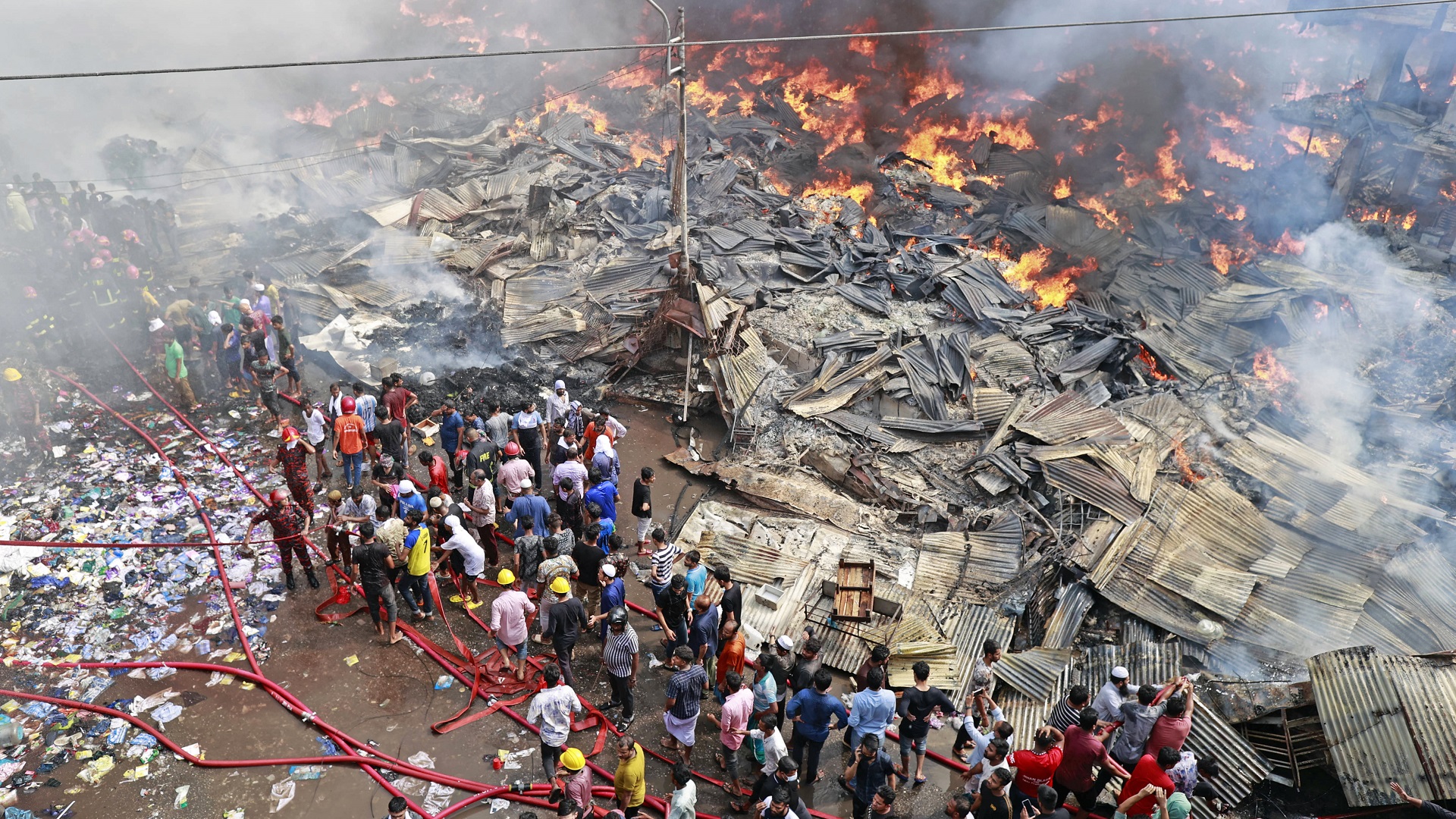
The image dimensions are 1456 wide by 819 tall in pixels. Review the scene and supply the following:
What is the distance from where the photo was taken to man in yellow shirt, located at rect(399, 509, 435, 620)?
28.2 feet

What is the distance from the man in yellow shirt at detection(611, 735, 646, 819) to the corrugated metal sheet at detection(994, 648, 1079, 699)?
3.88 metres

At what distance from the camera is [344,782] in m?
7.36

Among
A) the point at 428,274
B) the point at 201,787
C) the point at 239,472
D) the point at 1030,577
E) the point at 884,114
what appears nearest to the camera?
the point at 201,787

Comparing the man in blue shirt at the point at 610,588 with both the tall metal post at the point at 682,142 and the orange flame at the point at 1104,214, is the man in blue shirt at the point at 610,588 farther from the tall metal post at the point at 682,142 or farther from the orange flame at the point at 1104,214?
the orange flame at the point at 1104,214

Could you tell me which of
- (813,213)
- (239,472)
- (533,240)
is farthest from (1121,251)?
(239,472)

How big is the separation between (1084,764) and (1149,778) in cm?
44

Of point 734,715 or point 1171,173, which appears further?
point 1171,173

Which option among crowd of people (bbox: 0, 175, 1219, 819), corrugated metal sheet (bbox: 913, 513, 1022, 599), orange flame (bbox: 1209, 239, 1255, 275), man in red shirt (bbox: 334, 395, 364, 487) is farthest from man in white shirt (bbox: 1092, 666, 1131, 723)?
orange flame (bbox: 1209, 239, 1255, 275)

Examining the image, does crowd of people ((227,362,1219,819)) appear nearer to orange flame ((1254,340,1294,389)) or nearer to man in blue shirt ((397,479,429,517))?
man in blue shirt ((397,479,429,517))

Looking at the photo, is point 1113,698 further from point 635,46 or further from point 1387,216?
point 1387,216

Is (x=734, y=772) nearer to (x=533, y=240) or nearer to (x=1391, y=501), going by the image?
(x=1391, y=501)

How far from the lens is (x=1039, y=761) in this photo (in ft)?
21.3

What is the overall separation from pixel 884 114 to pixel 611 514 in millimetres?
17133

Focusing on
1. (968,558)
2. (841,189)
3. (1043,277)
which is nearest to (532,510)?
(968,558)
